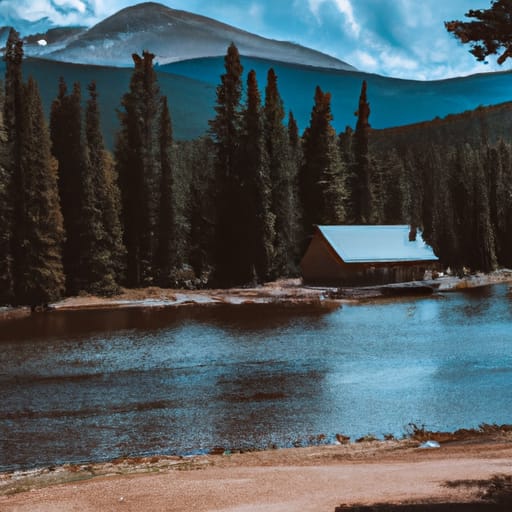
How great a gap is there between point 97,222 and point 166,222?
8142mm

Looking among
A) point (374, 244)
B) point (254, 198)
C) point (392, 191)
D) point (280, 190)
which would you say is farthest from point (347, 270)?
point (392, 191)

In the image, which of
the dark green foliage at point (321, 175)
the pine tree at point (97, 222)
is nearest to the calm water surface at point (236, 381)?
the pine tree at point (97, 222)

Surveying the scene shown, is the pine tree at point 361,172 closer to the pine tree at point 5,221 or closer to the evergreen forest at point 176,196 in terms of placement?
the evergreen forest at point 176,196

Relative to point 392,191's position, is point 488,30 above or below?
below

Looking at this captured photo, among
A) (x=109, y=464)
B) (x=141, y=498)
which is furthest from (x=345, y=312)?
(x=141, y=498)

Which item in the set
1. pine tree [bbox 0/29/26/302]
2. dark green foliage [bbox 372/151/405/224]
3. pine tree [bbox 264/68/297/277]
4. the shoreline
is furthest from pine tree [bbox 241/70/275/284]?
dark green foliage [bbox 372/151/405/224]

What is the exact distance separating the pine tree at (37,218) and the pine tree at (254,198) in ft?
55.7

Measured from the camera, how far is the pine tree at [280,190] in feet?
205

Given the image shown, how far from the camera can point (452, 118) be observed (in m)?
165

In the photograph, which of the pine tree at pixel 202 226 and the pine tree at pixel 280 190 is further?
the pine tree at pixel 202 226

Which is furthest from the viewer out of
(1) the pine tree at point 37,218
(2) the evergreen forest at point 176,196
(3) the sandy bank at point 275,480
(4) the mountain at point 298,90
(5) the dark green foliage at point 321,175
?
(4) the mountain at point 298,90

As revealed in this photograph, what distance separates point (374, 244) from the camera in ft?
187

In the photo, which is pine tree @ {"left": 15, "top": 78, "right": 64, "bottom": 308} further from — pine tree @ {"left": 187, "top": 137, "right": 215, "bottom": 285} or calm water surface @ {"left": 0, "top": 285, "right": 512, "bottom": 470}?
pine tree @ {"left": 187, "top": 137, "right": 215, "bottom": 285}

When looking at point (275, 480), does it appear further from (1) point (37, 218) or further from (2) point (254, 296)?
(2) point (254, 296)
